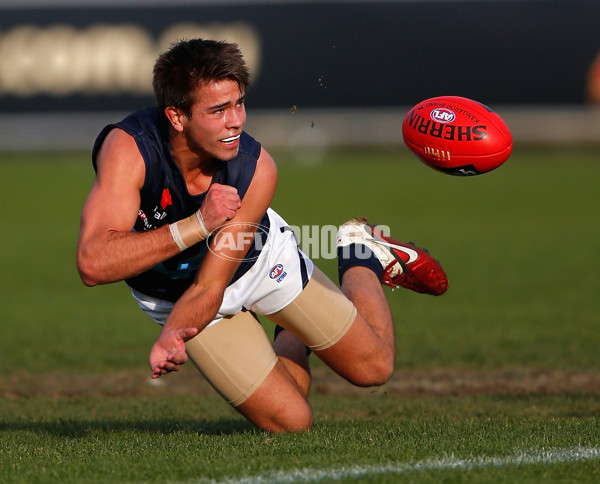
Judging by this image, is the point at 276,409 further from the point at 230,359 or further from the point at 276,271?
the point at 276,271

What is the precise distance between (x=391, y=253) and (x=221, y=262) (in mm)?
1700

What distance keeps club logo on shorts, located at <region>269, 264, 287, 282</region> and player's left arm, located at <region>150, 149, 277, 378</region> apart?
0.47 meters

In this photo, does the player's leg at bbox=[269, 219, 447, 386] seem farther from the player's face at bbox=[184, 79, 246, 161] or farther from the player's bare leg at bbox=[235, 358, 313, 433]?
the player's face at bbox=[184, 79, 246, 161]

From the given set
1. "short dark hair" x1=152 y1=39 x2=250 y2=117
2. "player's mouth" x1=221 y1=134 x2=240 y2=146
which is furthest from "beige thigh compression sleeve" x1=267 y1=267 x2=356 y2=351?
"short dark hair" x1=152 y1=39 x2=250 y2=117

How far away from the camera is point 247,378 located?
5301 millimetres

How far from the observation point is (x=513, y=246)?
15.4 m

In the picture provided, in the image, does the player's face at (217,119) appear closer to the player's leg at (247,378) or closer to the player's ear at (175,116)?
the player's ear at (175,116)

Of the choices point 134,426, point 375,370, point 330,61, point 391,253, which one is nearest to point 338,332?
point 375,370

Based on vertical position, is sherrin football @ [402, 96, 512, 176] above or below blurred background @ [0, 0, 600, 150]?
above

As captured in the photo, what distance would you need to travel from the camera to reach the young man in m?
4.59

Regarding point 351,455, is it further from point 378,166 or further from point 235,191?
point 378,166

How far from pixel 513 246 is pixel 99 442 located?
11.3 meters

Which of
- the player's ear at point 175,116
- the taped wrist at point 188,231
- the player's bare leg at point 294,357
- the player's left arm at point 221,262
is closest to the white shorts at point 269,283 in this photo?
the player's left arm at point 221,262

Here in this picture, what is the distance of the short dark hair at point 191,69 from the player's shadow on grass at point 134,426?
1841mm
